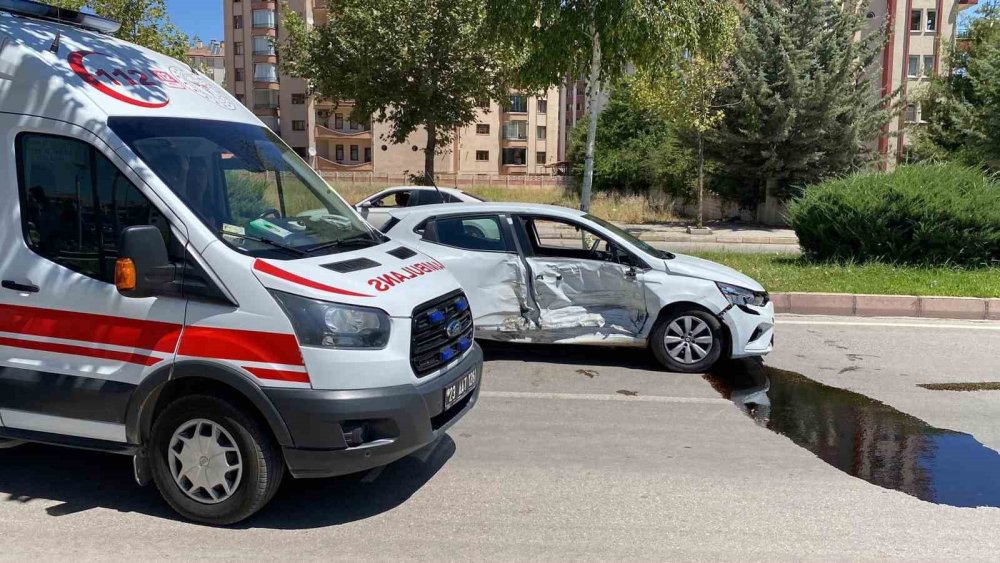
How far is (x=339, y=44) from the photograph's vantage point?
26.2 meters

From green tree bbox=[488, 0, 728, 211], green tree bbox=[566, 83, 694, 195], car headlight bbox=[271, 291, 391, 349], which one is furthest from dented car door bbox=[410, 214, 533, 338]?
green tree bbox=[566, 83, 694, 195]

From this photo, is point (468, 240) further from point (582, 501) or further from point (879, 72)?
point (879, 72)

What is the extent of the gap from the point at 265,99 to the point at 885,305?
65.5 m

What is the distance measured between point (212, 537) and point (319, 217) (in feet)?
6.30

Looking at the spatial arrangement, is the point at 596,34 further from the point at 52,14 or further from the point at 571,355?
the point at 52,14

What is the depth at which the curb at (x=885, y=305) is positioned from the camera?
10172mm

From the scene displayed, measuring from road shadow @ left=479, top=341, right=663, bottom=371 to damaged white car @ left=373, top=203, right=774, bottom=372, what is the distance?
13.2 inches

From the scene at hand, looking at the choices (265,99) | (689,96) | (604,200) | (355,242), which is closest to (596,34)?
(355,242)

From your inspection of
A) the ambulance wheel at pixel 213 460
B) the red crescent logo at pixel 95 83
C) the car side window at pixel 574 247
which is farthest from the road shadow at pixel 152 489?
the car side window at pixel 574 247

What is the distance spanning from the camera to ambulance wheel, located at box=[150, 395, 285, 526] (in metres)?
3.98

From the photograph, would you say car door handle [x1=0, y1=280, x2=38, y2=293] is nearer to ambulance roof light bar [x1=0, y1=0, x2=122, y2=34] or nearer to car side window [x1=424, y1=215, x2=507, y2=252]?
ambulance roof light bar [x1=0, y1=0, x2=122, y2=34]

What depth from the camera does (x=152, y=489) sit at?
4.62 meters

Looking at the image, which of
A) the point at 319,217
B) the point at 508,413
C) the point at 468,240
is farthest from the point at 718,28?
the point at 319,217

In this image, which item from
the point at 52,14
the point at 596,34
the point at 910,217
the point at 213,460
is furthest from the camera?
the point at 910,217
